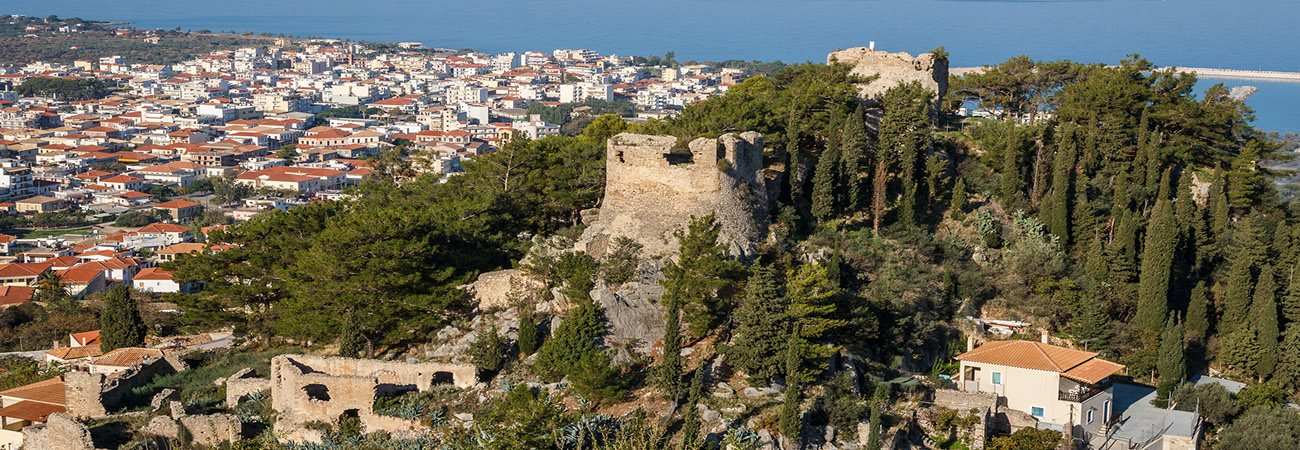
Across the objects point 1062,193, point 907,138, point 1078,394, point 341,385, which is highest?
point 907,138

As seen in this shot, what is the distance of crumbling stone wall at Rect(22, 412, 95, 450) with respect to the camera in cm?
2169

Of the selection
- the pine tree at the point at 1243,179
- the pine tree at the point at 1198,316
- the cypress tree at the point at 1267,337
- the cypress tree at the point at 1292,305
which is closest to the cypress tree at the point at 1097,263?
the pine tree at the point at 1198,316

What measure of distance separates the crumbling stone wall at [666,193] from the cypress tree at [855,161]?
6531mm

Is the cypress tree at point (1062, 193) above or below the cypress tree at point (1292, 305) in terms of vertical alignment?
above

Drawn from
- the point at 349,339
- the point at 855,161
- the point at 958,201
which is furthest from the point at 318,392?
the point at 958,201

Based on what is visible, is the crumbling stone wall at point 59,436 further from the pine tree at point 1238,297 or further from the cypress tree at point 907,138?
the pine tree at point 1238,297

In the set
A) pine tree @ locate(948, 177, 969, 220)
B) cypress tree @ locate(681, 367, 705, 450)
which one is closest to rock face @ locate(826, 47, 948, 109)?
pine tree @ locate(948, 177, 969, 220)

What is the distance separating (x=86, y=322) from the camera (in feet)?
128

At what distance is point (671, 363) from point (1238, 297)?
17366 millimetres

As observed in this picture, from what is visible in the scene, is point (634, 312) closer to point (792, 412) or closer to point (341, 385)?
point (792, 412)

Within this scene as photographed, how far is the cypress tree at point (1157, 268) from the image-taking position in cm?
3055

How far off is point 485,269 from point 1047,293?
560 inches

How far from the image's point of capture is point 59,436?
21906 mm

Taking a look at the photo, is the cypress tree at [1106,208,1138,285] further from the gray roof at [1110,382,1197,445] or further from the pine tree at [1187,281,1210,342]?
the gray roof at [1110,382,1197,445]
